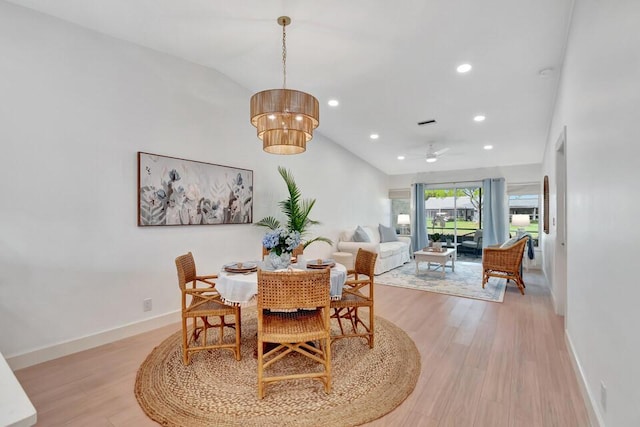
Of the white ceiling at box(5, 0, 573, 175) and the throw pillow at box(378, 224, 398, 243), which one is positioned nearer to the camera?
the white ceiling at box(5, 0, 573, 175)

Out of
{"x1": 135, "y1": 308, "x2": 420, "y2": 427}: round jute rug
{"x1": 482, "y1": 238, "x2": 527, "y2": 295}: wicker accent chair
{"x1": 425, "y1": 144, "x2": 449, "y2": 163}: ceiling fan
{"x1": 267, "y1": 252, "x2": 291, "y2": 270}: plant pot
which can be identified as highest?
{"x1": 425, "y1": 144, "x2": 449, "y2": 163}: ceiling fan

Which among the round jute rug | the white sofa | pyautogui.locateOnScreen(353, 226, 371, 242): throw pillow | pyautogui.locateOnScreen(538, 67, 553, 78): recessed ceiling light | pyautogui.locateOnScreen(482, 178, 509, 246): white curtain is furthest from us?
pyautogui.locateOnScreen(482, 178, 509, 246): white curtain

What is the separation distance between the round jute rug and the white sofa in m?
3.06

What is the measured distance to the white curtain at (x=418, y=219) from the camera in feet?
26.6

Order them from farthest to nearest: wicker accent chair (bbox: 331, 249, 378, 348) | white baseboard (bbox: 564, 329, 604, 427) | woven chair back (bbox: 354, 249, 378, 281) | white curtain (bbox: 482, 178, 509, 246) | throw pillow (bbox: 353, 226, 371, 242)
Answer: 1. white curtain (bbox: 482, 178, 509, 246)
2. throw pillow (bbox: 353, 226, 371, 242)
3. woven chair back (bbox: 354, 249, 378, 281)
4. wicker accent chair (bbox: 331, 249, 378, 348)
5. white baseboard (bbox: 564, 329, 604, 427)

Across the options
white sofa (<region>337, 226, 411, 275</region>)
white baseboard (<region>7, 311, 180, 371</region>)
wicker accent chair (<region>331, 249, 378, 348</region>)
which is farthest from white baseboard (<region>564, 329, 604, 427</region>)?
white baseboard (<region>7, 311, 180, 371</region>)

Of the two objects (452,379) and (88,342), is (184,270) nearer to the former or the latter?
(88,342)

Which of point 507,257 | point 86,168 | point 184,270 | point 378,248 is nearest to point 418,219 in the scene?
point 378,248

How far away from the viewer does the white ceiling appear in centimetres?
243

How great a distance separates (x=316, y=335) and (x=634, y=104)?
6.59ft

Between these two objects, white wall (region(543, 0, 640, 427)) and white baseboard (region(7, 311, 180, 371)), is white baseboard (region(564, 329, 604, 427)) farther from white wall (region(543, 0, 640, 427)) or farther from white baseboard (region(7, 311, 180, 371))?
white baseboard (region(7, 311, 180, 371))

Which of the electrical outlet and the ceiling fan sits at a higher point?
the ceiling fan

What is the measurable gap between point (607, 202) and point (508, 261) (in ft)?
11.8

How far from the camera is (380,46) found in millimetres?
2898
